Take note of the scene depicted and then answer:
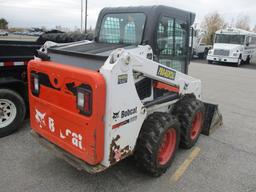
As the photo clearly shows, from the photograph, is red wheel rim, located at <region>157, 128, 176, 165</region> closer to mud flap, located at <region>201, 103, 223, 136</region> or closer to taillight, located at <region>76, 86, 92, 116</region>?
taillight, located at <region>76, 86, 92, 116</region>

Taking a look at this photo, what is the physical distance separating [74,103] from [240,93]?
814cm

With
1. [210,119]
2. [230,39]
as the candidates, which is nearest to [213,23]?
[230,39]

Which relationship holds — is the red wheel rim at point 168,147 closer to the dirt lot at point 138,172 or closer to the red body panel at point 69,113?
the dirt lot at point 138,172

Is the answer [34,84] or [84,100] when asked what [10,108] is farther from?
[84,100]

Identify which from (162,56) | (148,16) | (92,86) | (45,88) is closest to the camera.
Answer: (92,86)

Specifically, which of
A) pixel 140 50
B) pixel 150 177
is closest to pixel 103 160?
pixel 150 177

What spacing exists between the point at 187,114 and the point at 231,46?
18502 millimetres

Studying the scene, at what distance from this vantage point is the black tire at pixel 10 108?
434cm

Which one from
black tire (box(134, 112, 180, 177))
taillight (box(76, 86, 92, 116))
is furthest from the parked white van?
taillight (box(76, 86, 92, 116))

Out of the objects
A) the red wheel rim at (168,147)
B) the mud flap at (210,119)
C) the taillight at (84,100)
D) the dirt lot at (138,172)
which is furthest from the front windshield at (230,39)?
the taillight at (84,100)

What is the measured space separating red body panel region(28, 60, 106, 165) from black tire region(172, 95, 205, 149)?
1714 millimetres

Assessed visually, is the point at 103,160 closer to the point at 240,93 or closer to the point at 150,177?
the point at 150,177

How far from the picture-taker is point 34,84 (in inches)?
131

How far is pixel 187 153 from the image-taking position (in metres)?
4.18
